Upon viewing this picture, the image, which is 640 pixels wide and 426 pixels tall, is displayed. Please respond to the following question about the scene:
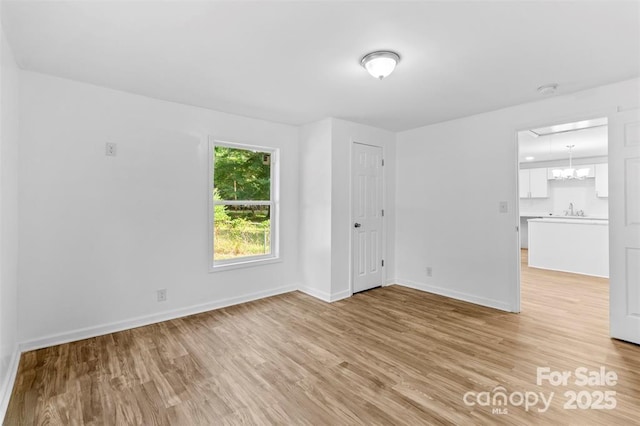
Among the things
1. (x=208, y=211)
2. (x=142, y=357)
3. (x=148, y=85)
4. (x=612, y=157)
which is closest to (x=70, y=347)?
(x=142, y=357)

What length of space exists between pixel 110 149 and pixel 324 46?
2.35 m

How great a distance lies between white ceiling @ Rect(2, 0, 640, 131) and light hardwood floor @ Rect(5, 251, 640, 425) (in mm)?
2415

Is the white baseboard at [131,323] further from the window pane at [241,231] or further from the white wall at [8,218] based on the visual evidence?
the window pane at [241,231]

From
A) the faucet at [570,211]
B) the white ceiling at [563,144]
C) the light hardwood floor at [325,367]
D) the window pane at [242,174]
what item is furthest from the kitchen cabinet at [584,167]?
the window pane at [242,174]

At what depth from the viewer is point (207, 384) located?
2160 mm

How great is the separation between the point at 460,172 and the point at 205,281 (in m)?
3.61

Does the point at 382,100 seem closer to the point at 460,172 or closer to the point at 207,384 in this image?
the point at 460,172

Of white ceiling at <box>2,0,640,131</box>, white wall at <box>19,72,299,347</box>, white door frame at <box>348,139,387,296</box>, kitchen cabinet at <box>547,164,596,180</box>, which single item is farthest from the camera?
kitchen cabinet at <box>547,164,596,180</box>

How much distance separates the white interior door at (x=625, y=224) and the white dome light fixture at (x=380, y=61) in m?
2.29

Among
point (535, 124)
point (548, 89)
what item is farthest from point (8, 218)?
point (535, 124)

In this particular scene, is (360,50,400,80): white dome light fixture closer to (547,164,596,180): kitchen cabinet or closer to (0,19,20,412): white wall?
(0,19,20,412): white wall

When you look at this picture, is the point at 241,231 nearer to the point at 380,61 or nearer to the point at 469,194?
the point at 380,61

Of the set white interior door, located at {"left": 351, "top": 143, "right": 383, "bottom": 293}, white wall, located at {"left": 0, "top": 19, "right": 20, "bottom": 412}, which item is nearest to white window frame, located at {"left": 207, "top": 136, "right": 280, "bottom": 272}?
white interior door, located at {"left": 351, "top": 143, "right": 383, "bottom": 293}

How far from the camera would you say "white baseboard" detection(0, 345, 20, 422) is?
6.05 feet
